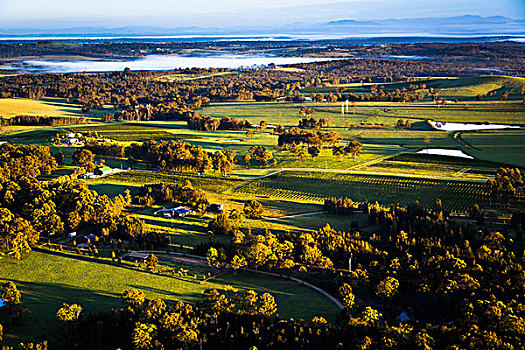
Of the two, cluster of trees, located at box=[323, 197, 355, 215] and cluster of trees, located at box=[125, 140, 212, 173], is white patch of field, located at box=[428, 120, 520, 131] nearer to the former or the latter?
cluster of trees, located at box=[125, 140, 212, 173]

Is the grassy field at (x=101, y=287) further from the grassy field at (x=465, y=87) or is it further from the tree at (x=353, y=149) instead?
the grassy field at (x=465, y=87)

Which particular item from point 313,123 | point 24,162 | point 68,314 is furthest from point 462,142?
point 68,314

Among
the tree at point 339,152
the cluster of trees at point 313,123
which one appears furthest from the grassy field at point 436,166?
the cluster of trees at point 313,123

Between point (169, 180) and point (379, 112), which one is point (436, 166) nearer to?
point (169, 180)

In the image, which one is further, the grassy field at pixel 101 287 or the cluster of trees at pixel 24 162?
the cluster of trees at pixel 24 162

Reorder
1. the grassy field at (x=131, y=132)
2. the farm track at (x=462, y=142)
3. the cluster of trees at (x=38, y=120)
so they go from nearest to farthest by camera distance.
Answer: the farm track at (x=462, y=142) → the grassy field at (x=131, y=132) → the cluster of trees at (x=38, y=120)

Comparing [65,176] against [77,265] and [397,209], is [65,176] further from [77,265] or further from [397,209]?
[397,209]
